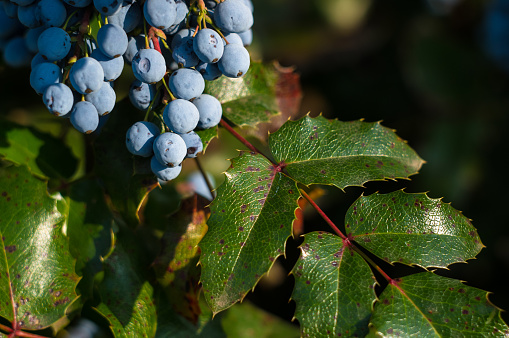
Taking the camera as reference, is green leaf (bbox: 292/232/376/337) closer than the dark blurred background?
Yes

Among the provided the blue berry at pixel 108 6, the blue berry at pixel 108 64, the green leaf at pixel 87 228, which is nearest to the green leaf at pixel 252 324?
the green leaf at pixel 87 228

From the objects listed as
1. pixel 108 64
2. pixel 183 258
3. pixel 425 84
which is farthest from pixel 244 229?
pixel 425 84

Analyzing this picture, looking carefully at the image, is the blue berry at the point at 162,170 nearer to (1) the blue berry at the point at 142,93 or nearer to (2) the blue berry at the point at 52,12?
(1) the blue berry at the point at 142,93

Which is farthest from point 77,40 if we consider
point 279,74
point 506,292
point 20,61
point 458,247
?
point 506,292

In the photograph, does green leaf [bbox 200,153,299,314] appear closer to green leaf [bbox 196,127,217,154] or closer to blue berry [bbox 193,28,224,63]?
green leaf [bbox 196,127,217,154]

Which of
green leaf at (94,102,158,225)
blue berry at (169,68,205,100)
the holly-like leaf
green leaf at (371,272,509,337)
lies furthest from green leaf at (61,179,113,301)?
green leaf at (371,272,509,337)
